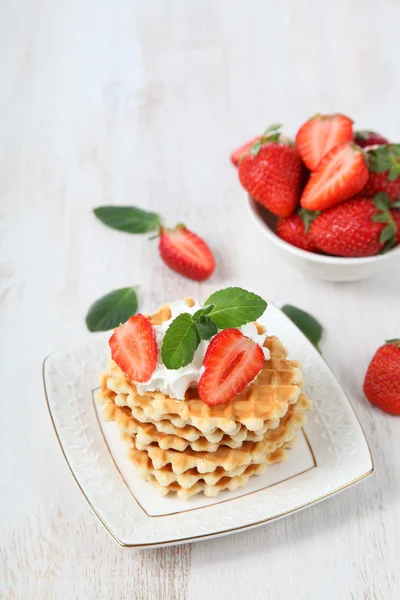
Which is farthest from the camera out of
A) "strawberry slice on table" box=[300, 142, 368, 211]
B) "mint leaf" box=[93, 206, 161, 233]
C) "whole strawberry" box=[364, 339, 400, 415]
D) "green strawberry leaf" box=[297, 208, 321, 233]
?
"mint leaf" box=[93, 206, 161, 233]

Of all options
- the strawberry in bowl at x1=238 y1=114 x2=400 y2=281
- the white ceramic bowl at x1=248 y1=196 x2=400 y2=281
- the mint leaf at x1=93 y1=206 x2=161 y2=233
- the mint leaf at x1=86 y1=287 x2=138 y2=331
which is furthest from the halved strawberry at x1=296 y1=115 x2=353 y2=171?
the mint leaf at x1=86 y1=287 x2=138 y2=331

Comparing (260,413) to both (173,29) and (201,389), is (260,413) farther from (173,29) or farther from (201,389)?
(173,29)

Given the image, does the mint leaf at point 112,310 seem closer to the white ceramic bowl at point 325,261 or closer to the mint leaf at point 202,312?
the white ceramic bowl at point 325,261

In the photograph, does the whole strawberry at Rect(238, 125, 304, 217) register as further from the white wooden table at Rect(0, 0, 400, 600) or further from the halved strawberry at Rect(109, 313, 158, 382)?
the halved strawberry at Rect(109, 313, 158, 382)

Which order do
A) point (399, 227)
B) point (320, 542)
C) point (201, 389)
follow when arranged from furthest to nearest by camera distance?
point (399, 227), point (320, 542), point (201, 389)

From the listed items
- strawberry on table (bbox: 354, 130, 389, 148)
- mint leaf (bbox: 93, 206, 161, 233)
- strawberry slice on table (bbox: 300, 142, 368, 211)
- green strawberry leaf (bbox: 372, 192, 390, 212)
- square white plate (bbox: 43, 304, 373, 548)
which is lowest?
square white plate (bbox: 43, 304, 373, 548)

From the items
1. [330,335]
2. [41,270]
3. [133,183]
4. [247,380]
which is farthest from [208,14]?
[247,380]

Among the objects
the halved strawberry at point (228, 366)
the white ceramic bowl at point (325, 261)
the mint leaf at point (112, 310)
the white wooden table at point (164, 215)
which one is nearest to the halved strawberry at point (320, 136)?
the white ceramic bowl at point (325, 261)

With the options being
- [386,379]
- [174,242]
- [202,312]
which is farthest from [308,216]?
[202,312]
